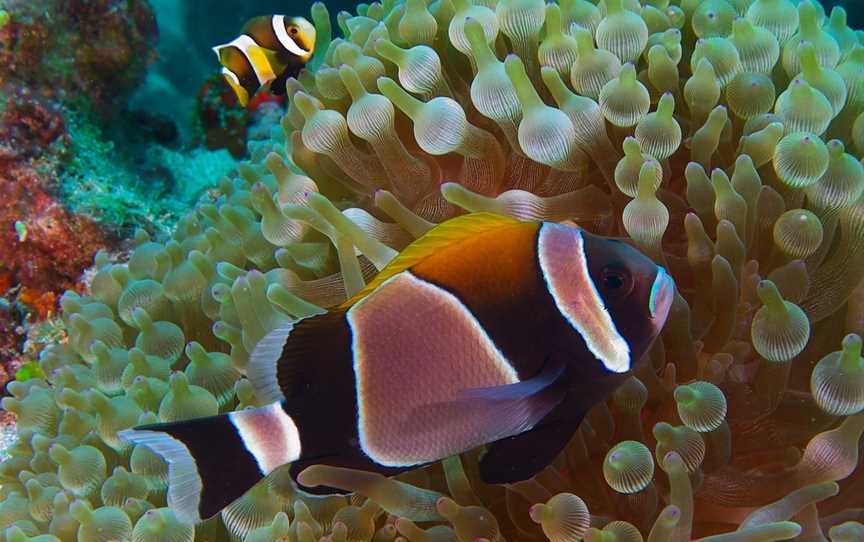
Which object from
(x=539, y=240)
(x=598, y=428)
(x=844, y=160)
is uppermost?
(x=539, y=240)

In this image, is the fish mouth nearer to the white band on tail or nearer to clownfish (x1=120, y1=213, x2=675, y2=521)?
clownfish (x1=120, y1=213, x2=675, y2=521)

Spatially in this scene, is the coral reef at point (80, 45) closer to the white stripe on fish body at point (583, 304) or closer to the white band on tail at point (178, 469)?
the white band on tail at point (178, 469)

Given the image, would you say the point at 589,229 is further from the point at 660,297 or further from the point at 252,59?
the point at 252,59

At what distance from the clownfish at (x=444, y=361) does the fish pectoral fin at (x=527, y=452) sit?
0.03 m

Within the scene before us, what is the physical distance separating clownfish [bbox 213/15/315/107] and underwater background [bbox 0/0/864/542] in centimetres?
116

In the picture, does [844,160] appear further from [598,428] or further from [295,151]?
[295,151]

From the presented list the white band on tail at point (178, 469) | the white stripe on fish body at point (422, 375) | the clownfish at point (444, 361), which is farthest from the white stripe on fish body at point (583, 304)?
the white band on tail at point (178, 469)

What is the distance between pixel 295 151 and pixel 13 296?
5.33 ft

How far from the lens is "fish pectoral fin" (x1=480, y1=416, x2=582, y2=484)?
109 cm

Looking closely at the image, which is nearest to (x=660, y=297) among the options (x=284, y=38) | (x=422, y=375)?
(x=422, y=375)

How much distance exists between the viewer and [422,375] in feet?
3.36

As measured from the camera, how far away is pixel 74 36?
363cm

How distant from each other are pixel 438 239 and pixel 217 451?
452 millimetres

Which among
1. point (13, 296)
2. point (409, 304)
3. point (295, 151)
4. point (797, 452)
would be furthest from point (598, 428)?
point (13, 296)
